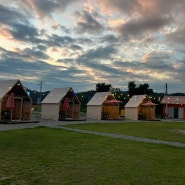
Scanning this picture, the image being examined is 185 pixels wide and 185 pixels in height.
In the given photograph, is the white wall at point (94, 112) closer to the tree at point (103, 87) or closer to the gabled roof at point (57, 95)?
the gabled roof at point (57, 95)

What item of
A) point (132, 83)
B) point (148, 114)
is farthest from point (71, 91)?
point (132, 83)

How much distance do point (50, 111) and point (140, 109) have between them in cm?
1608

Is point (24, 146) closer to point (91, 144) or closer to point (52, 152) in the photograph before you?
point (52, 152)

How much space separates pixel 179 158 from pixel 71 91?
81.8 feet

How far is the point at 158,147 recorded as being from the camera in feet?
39.9

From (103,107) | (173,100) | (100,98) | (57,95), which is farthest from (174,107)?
(57,95)

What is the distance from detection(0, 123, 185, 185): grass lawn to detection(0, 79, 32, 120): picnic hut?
1355 centimetres

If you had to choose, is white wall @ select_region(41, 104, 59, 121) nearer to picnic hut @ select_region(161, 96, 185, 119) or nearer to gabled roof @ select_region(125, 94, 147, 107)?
gabled roof @ select_region(125, 94, 147, 107)

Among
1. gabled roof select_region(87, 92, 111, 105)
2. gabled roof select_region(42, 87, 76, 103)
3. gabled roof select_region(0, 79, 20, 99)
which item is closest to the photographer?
gabled roof select_region(0, 79, 20, 99)

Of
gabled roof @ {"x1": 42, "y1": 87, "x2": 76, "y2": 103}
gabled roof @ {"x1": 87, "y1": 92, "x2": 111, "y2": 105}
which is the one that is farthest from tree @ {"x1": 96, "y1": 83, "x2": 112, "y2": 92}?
gabled roof @ {"x1": 42, "y1": 87, "x2": 76, "y2": 103}

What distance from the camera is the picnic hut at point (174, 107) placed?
5206 cm

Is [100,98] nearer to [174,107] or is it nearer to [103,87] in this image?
[174,107]

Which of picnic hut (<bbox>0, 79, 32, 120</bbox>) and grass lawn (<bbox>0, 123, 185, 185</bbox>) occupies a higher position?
picnic hut (<bbox>0, 79, 32, 120</bbox>)

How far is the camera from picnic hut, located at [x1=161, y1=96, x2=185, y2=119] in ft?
171
